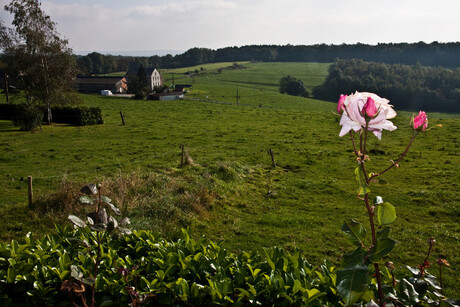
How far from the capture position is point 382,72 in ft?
261

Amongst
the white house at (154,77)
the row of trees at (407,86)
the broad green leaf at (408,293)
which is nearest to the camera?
the broad green leaf at (408,293)

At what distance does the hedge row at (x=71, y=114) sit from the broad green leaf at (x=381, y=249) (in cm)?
3531

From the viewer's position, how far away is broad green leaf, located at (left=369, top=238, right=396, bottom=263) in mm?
2014

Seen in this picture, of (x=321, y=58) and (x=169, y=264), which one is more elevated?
(x=321, y=58)

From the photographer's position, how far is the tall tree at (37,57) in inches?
1220

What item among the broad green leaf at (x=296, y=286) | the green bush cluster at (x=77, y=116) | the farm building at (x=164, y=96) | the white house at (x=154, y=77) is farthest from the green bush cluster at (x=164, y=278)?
the white house at (x=154, y=77)

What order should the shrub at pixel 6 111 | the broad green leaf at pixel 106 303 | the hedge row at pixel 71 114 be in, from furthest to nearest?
1. the shrub at pixel 6 111
2. the hedge row at pixel 71 114
3. the broad green leaf at pixel 106 303

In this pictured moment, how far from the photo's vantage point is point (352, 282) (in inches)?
75.5

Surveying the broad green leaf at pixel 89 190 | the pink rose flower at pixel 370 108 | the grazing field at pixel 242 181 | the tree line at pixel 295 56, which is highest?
the tree line at pixel 295 56

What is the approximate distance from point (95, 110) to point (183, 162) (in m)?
21.0

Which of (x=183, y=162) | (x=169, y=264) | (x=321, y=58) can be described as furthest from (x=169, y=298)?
(x=321, y=58)

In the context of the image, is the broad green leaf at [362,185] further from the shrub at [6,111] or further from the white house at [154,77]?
the white house at [154,77]

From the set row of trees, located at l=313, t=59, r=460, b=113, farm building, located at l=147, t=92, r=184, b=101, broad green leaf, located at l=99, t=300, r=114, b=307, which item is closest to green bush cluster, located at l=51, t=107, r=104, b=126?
farm building, located at l=147, t=92, r=184, b=101

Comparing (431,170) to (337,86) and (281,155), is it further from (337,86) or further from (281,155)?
(337,86)
